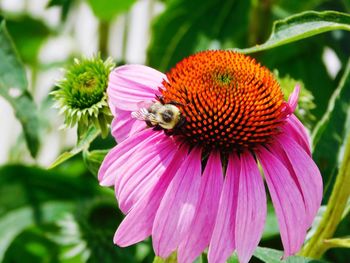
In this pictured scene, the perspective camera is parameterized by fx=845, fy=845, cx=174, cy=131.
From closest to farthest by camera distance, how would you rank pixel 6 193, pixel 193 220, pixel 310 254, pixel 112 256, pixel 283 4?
pixel 193 220 → pixel 310 254 → pixel 112 256 → pixel 6 193 → pixel 283 4

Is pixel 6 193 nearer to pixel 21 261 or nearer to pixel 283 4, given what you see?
pixel 21 261

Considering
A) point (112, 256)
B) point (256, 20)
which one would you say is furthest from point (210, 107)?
point (256, 20)

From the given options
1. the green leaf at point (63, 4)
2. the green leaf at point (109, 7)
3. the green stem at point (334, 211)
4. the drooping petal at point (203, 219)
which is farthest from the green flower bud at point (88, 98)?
the green leaf at point (109, 7)

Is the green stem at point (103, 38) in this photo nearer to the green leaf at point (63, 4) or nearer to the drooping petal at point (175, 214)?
the green leaf at point (63, 4)

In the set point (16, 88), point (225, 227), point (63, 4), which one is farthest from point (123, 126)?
point (63, 4)

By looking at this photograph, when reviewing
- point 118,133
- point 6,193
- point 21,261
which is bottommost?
point 21,261

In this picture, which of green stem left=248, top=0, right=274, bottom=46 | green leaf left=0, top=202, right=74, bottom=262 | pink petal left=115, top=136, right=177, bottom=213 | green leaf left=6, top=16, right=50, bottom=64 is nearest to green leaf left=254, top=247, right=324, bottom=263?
pink petal left=115, top=136, right=177, bottom=213
